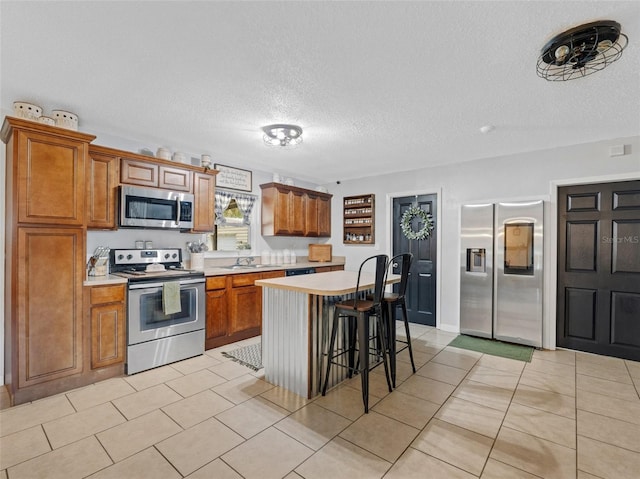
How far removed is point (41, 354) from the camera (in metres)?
2.57

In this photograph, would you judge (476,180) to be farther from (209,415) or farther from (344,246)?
(209,415)

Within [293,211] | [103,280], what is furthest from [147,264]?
[293,211]

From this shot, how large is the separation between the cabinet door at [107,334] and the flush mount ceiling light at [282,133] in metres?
2.20

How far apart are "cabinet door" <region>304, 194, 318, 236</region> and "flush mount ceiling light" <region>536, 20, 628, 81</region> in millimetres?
3796

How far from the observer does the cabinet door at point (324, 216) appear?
5.78 metres

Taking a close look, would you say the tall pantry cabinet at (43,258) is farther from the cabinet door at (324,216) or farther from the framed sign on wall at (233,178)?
the cabinet door at (324,216)

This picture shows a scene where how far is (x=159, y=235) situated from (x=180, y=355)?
1.44m

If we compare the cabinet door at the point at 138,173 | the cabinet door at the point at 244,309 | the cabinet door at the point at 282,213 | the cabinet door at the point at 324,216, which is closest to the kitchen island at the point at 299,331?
the cabinet door at the point at 244,309

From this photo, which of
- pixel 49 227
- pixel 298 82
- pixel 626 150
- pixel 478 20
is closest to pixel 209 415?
pixel 49 227

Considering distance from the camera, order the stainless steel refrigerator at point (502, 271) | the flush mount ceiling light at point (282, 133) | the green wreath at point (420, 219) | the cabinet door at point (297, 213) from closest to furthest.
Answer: the flush mount ceiling light at point (282, 133) → the stainless steel refrigerator at point (502, 271) → the green wreath at point (420, 219) → the cabinet door at point (297, 213)

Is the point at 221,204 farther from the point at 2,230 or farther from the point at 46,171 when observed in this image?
the point at 2,230

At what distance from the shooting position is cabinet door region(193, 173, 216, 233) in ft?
12.8

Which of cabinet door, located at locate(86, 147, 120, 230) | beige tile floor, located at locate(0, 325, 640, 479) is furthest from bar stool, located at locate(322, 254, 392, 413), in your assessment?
cabinet door, located at locate(86, 147, 120, 230)

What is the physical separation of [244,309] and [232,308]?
7.0 inches
